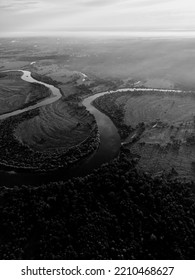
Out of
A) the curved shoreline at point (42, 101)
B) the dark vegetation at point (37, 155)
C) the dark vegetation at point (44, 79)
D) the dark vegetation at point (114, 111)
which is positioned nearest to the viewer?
the dark vegetation at point (37, 155)

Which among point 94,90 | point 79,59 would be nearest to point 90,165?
point 94,90

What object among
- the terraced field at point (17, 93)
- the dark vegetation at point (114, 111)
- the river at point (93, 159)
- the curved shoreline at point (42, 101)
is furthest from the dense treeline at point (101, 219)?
the terraced field at point (17, 93)

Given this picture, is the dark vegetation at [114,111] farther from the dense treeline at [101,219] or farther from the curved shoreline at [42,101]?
the dense treeline at [101,219]

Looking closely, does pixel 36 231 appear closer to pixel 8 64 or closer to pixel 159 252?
pixel 159 252

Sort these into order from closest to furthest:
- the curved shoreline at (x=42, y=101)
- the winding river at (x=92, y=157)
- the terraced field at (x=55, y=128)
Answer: the winding river at (x=92, y=157), the terraced field at (x=55, y=128), the curved shoreline at (x=42, y=101)

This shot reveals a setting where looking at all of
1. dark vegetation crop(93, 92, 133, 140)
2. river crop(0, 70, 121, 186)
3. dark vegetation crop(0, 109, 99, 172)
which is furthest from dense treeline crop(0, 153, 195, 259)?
dark vegetation crop(93, 92, 133, 140)
